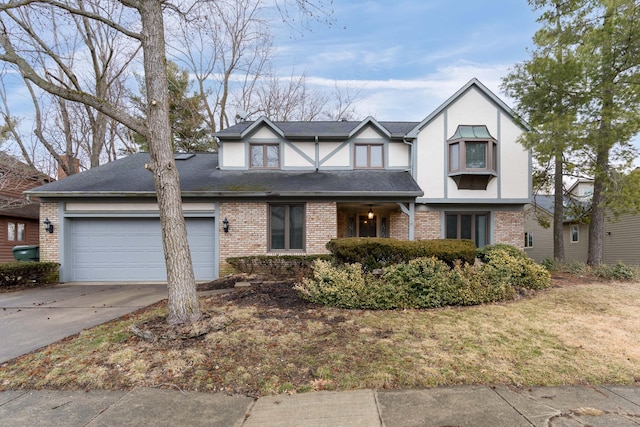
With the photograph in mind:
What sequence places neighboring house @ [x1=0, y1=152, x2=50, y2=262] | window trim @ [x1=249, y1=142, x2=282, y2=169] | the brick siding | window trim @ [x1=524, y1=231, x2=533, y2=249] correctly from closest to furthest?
the brick siding < window trim @ [x1=249, y1=142, x2=282, y2=169] < neighboring house @ [x1=0, y1=152, x2=50, y2=262] < window trim @ [x1=524, y1=231, x2=533, y2=249]

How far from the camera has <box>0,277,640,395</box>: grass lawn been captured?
3.40m

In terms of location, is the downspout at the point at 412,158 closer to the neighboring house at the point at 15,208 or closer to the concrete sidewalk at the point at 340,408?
the concrete sidewalk at the point at 340,408

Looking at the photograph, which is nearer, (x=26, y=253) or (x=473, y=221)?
(x=26, y=253)

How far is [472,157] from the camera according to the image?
36.7ft

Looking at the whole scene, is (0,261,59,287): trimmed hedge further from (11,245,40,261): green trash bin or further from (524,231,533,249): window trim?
(524,231,533,249): window trim

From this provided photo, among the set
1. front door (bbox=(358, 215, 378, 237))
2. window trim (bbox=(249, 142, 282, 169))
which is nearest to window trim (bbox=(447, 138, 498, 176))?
front door (bbox=(358, 215, 378, 237))

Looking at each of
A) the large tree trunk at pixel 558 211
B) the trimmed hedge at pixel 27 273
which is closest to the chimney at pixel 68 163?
the trimmed hedge at pixel 27 273

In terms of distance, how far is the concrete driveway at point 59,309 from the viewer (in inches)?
193

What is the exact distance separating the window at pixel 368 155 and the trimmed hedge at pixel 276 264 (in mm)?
4194

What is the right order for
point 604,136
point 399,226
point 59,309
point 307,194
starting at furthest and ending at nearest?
point 399,226 < point 307,194 < point 604,136 < point 59,309

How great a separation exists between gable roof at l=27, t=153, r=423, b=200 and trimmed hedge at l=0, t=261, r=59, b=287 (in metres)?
2.18

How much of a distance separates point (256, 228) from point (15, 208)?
14556 millimetres

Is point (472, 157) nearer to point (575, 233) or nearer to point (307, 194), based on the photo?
point (307, 194)

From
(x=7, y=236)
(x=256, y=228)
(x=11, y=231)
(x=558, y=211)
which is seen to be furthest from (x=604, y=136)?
(x=11, y=231)
